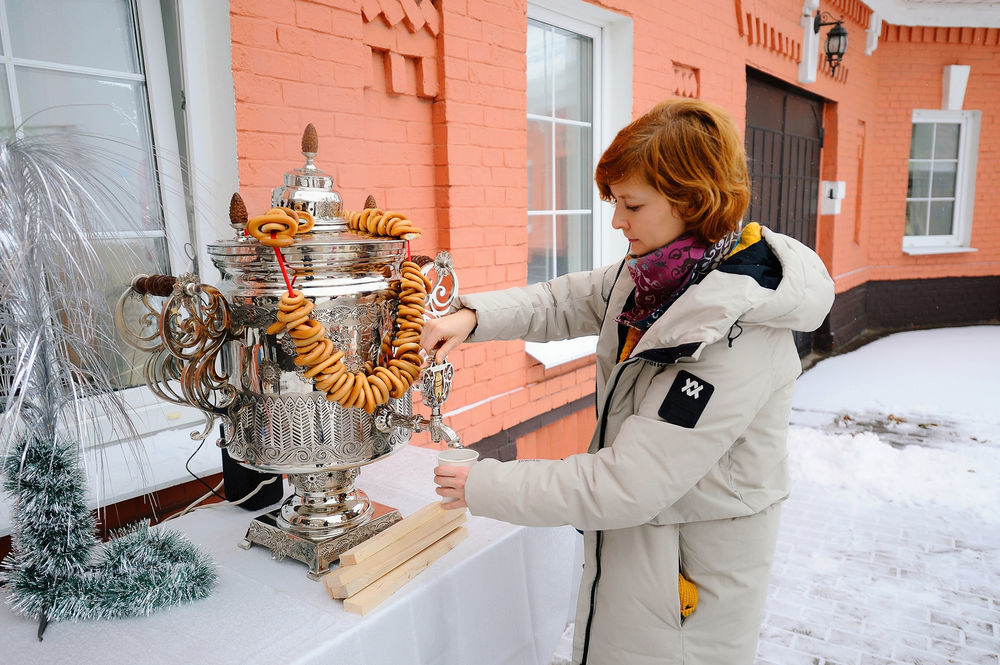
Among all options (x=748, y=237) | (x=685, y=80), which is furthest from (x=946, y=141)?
(x=748, y=237)

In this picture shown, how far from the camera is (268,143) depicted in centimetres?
191

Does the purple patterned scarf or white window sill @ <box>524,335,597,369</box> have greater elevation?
the purple patterned scarf

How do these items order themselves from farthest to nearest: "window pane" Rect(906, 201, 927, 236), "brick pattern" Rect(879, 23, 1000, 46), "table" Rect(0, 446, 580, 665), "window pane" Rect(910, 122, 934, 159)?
"window pane" Rect(906, 201, 927, 236) → "window pane" Rect(910, 122, 934, 159) → "brick pattern" Rect(879, 23, 1000, 46) → "table" Rect(0, 446, 580, 665)

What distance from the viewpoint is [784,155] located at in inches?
247

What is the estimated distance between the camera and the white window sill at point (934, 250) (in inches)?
327

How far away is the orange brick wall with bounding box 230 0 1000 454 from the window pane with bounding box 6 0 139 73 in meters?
0.28

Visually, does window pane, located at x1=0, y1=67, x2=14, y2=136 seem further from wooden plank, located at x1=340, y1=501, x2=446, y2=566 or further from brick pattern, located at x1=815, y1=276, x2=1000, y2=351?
brick pattern, located at x1=815, y1=276, x2=1000, y2=351

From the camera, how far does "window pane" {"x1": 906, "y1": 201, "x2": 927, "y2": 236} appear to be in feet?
28.1

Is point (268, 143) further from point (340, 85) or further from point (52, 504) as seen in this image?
point (52, 504)

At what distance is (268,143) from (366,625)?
1.41 meters

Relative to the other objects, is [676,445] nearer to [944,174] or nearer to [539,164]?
[539,164]

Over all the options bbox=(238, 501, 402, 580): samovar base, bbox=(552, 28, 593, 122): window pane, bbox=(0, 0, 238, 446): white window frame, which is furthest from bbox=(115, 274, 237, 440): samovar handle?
bbox=(552, 28, 593, 122): window pane

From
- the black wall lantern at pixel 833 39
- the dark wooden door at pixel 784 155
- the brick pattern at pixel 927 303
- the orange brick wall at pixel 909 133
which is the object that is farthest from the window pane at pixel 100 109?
the brick pattern at pixel 927 303

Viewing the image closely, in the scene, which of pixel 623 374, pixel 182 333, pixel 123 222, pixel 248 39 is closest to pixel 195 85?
pixel 248 39
